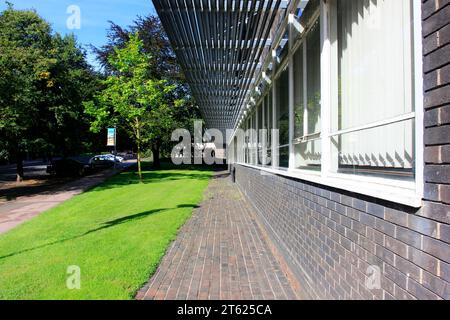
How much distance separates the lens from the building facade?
191 cm

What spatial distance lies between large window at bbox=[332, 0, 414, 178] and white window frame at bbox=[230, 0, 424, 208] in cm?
9

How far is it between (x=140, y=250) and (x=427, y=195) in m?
5.05

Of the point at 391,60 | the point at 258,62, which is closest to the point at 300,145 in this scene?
the point at 391,60

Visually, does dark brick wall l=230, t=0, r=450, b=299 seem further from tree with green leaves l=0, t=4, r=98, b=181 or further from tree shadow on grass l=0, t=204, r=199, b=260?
tree with green leaves l=0, t=4, r=98, b=181

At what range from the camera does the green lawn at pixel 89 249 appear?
14.6 ft

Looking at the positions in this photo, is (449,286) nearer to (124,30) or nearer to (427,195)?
(427,195)

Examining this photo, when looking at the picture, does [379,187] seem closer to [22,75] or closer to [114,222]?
[114,222]

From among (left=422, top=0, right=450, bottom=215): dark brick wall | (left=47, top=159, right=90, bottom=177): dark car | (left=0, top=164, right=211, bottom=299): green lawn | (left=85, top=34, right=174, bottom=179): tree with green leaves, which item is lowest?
(left=0, top=164, right=211, bottom=299): green lawn

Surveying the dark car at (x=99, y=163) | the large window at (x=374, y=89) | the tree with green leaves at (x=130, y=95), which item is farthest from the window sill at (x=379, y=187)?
the dark car at (x=99, y=163)

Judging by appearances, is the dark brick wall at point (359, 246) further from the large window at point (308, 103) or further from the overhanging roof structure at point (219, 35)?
the overhanging roof structure at point (219, 35)

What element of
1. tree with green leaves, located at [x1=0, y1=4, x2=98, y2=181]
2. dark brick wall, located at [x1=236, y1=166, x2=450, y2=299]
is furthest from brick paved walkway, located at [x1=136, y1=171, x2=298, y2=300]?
tree with green leaves, located at [x1=0, y1=4, x2=98, y2=181]

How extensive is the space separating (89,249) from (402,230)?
5260 millimetres

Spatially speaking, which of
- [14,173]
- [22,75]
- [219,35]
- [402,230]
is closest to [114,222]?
[219,35]
